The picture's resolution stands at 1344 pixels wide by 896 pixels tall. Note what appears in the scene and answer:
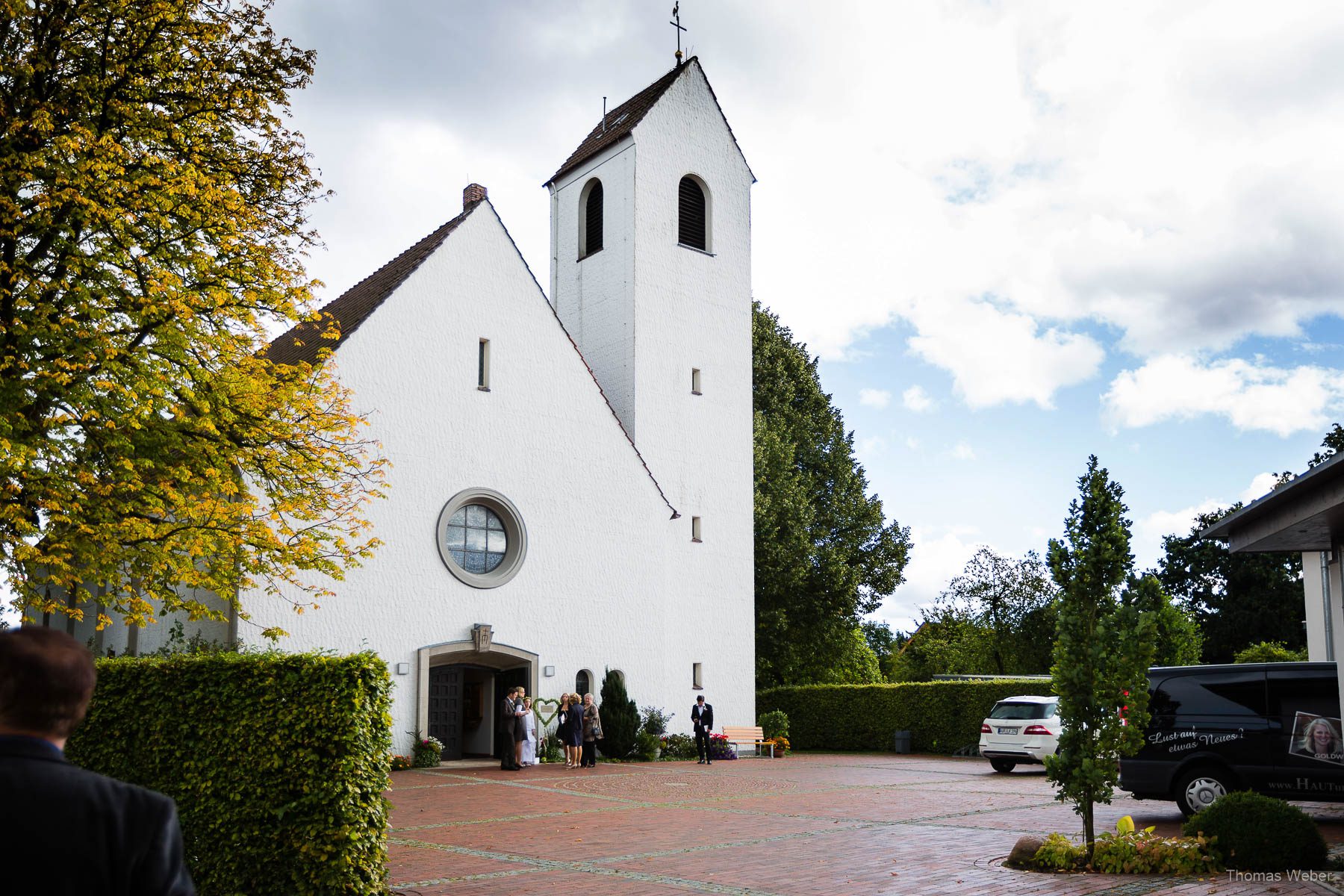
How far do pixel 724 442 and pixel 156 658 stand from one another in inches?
886

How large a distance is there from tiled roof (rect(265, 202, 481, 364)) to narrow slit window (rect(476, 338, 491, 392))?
236 centimetres

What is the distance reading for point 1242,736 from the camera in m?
13.3

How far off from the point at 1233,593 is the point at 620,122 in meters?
39.5

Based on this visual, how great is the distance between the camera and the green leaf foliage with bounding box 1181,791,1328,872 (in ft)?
31.9

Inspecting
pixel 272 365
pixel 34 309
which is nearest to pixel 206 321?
pixel 272 365

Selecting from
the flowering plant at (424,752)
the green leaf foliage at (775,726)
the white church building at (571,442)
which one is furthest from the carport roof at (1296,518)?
the green leaf foliage at (775,726)

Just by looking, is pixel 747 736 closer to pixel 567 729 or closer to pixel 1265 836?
pixel 567 729

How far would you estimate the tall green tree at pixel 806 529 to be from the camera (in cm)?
3881

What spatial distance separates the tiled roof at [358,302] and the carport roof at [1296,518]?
18221 millimetres

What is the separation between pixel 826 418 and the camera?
44656 mm

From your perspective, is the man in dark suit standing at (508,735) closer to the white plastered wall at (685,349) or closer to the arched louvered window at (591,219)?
the white plastered wall at (685,349)

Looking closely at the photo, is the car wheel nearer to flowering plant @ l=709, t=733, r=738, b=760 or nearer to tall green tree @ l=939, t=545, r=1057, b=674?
flowering plant @ l=709, t=733, r=738, b=760

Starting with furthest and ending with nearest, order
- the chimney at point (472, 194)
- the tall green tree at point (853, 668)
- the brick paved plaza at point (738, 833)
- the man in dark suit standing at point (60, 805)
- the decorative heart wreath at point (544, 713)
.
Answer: the tall green tree at point (853, 668) < the chimney at point (472, 194) < the decorative heart wreath at point (544, 713) < the brick paved plaza at point (738, 833) < the man in dark suit standing at point (60, 805)

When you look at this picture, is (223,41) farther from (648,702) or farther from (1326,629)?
(1326,629)
